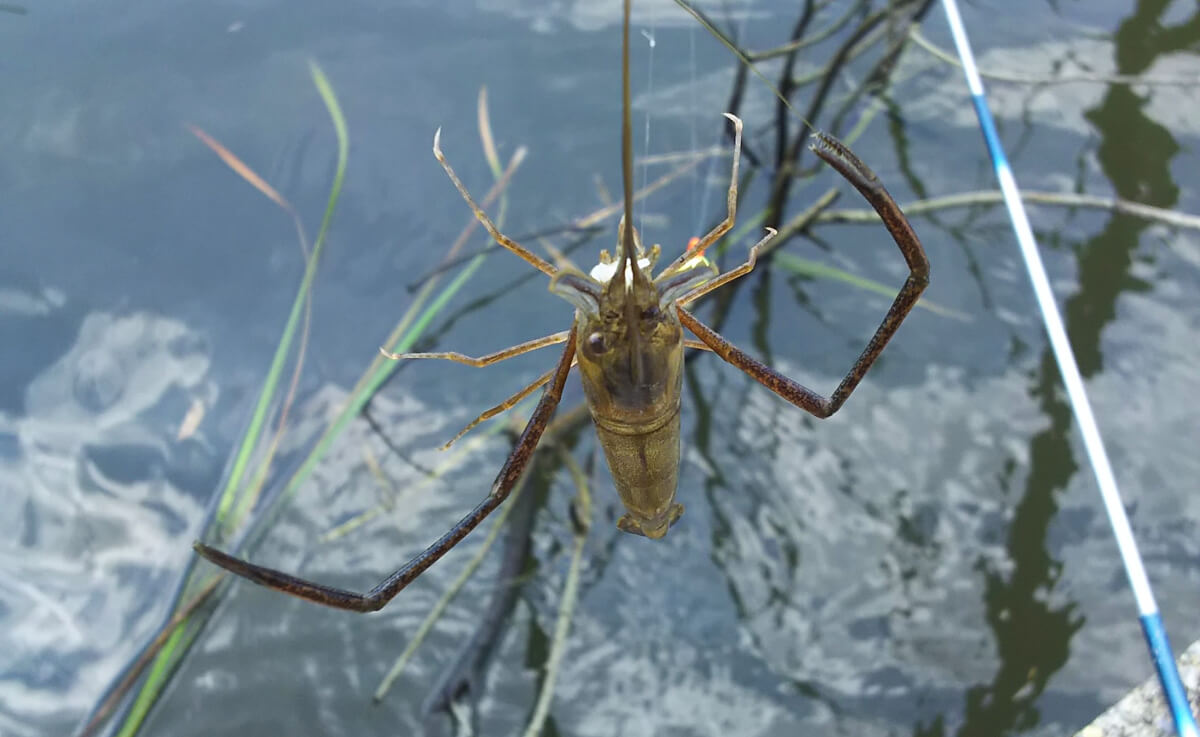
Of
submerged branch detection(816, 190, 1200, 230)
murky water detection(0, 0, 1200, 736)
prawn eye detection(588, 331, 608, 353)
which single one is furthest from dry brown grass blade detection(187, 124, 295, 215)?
prawn eye detection(588, 331, 608, 353)

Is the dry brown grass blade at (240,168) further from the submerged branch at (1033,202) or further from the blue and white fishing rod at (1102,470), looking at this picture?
the blue and white fishing rod at (1102,470)

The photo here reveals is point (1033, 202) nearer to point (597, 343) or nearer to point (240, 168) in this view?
point (597, 343)

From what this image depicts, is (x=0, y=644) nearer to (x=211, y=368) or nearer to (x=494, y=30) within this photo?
(x=211, y=368)

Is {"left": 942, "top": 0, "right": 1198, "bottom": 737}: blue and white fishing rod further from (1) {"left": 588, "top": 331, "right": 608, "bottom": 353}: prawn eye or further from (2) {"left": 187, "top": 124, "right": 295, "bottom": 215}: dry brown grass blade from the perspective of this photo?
(2) {"left": 187, "top": 124, "right": 295, "bottom": 215}: dry brown grass blade

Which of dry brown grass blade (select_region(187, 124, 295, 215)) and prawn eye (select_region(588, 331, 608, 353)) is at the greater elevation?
dry brown grass blade (select_region(187, 124, 295, 215))

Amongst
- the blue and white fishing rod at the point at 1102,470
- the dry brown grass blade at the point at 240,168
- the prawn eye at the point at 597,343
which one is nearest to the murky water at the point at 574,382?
the dry brown grass blade at the point at 240,168

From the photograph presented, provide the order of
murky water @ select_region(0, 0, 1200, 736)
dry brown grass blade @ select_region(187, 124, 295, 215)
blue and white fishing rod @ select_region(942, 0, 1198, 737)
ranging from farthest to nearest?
dry brown grass blade @ select_region(187, 124, 295, 215)
murky water @ select_region(0, 0, 1200, 736)
blue and white fishing rod @ select_region(942, 0, 1198, 737)
